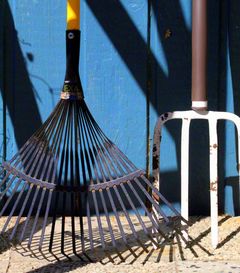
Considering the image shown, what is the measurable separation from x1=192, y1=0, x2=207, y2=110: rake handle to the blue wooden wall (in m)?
0.65

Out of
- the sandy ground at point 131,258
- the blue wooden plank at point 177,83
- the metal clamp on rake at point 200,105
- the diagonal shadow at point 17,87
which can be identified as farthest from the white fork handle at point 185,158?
the diagonal shadow at point 17,87

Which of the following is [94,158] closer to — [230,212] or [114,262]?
[114,262]

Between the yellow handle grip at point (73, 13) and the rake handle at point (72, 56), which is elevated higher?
the yellow handle grip at point (73, 13)

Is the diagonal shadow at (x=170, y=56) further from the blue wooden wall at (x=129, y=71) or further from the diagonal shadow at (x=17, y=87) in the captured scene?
the diagonal shadow at (x=17, y=87)

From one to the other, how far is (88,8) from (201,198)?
1556 mm

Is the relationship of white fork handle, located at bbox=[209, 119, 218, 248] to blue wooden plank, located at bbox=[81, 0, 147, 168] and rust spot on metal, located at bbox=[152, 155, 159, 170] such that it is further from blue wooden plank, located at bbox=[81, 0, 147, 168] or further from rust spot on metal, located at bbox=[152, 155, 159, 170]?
blue wooden plank, located at bbox=[81, 0, 147, 168]

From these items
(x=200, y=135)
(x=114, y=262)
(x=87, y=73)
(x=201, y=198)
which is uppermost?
(x=87, y=73)

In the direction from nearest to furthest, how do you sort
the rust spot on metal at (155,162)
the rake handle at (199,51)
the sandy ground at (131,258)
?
1. the sandy ground at (131,258)
2. the rake handle at (199,51)
3. the rust spot on metal at (155,162)

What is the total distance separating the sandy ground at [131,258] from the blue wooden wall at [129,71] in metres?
0.70

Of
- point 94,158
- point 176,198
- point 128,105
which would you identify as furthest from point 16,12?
point 176,198

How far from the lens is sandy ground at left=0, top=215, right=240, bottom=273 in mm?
3715

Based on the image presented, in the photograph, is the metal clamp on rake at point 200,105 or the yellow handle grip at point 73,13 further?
the metal clamp on rake at point 200,105

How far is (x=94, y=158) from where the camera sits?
388 cm

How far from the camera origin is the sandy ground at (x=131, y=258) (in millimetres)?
3715
